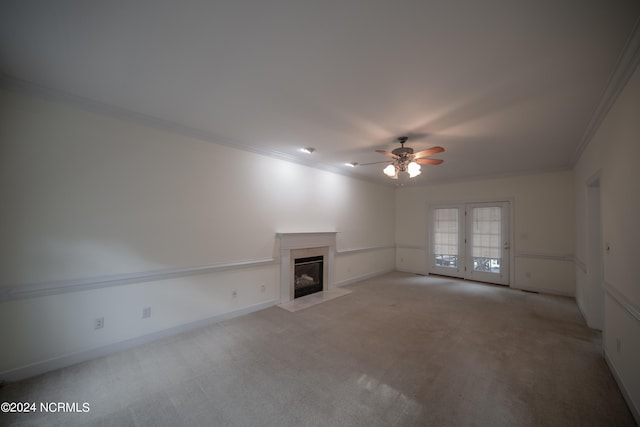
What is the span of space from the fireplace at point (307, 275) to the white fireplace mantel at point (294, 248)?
0.15 meters

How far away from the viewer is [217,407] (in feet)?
6.41

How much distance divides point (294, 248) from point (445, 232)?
446cm

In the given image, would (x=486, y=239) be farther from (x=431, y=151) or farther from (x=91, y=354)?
(x=91, y=354)

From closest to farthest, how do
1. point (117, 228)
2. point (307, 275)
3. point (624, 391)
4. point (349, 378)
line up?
point (624, 391) → point (349, 378) → point (117, 228) → point (307, 275)

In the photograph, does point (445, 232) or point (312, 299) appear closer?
point (312, 299)

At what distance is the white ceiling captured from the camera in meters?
1.48

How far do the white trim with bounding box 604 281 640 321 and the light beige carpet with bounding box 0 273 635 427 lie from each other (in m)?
0.78

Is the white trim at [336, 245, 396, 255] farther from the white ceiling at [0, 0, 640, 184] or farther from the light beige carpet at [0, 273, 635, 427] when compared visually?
the white ceiling at [0, 0, 640, 184]

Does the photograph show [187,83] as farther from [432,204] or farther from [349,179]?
[432,204]

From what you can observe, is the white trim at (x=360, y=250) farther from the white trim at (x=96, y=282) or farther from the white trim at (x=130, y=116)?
the white trim at (x=96, y=282)

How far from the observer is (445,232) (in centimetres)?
671

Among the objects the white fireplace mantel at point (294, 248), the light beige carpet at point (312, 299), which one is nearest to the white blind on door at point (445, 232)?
the light beige carpet at point (312, 299)

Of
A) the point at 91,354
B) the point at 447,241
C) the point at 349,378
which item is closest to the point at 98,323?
the point at 91,354

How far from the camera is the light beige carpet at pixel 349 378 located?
1872 millimetres
